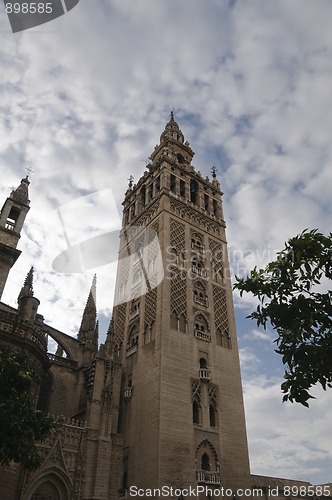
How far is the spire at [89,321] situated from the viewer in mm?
30938

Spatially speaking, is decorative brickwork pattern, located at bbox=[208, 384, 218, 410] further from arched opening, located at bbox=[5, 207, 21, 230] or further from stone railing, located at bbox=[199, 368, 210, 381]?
arched opening, located at bbox=[5, 207, 21, 230]

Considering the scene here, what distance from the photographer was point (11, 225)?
2544 cm

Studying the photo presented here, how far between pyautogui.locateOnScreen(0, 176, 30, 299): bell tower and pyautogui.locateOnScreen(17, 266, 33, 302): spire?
1.41 metres

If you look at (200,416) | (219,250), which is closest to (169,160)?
(219,250)

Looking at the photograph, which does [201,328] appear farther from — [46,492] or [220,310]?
[46,492]

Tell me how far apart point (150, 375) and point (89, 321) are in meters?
11.0

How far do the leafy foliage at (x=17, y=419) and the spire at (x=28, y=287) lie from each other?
38.1 feet

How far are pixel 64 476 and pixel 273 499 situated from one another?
15028mm

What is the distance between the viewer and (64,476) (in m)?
19.9

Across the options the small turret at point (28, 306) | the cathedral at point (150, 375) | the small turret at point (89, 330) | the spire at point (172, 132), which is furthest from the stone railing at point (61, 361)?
the spire at point (172, 132)

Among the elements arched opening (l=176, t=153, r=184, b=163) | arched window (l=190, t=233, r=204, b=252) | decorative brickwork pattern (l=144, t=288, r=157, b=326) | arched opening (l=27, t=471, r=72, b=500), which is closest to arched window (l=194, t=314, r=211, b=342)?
decorative brickwork pattern (l=144, t=288, r=157, b=326)

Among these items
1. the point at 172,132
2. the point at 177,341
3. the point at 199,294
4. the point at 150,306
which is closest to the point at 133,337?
the point at 150,306

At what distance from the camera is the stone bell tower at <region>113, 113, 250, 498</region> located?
2183 centimetres

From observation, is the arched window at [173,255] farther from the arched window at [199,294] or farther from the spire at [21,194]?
the spire at [21,194]
